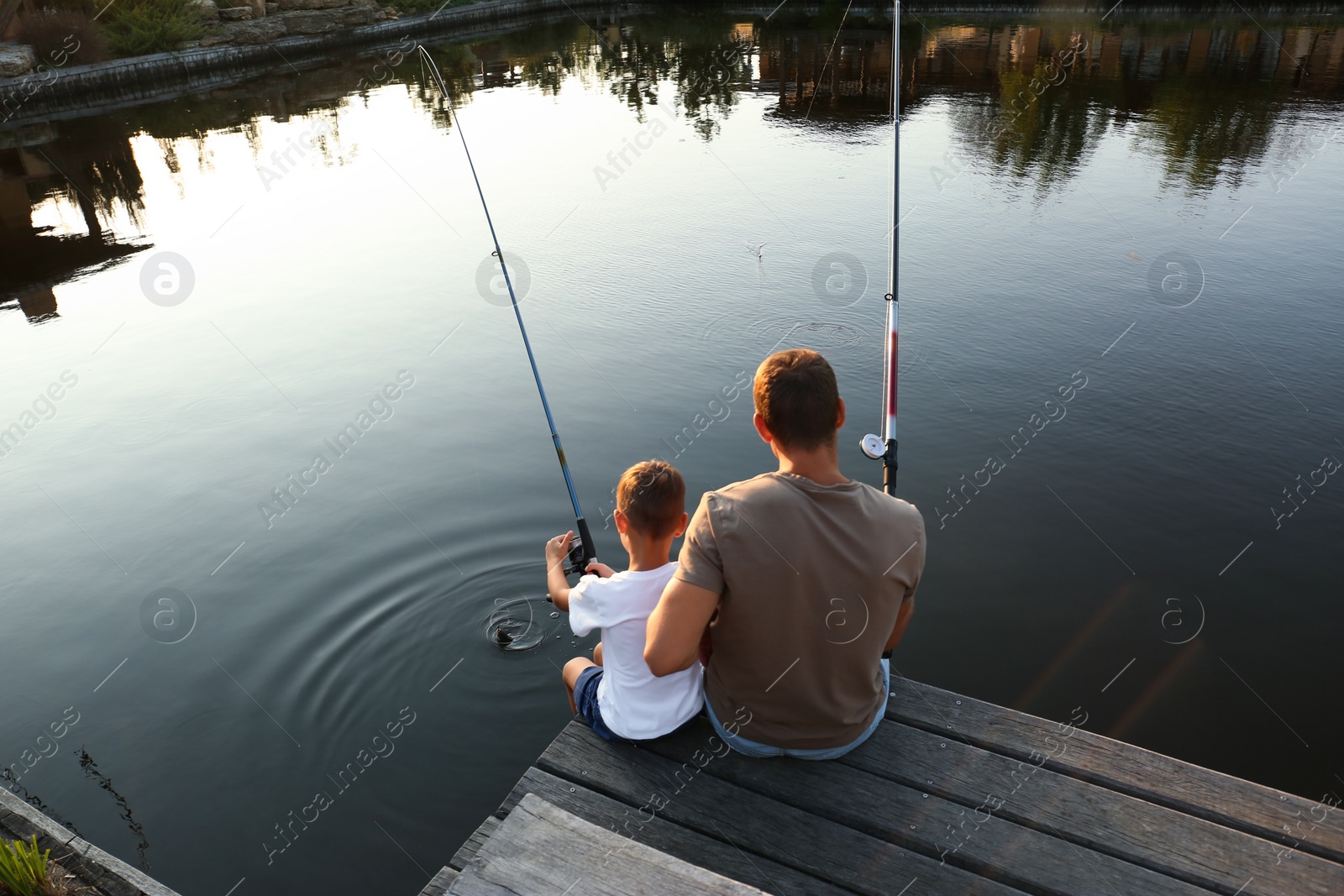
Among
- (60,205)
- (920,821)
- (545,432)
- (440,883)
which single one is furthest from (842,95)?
(440,883)

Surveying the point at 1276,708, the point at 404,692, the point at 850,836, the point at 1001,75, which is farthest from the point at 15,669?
the point at 1001,75

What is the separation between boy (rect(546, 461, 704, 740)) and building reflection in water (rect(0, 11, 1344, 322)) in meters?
7.93

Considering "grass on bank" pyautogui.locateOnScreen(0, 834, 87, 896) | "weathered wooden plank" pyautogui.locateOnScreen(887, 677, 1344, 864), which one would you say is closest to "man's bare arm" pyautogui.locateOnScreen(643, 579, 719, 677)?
"weathered wooden plank" pyautogui.locateOnScreen(887, 677, 1344, 864)

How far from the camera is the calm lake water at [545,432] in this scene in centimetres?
343

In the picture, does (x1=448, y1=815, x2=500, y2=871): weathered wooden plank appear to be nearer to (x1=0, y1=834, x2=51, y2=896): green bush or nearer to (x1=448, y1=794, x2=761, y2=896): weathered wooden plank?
(x1=448, y1=794, x2=761, y2=896): weathered wooden plank

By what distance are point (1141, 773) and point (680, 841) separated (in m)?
1.18

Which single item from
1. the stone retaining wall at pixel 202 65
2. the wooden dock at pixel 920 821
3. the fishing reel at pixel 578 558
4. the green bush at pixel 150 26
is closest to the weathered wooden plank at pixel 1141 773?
the wooden dock at pixel 920 821

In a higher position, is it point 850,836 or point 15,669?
point 850,836

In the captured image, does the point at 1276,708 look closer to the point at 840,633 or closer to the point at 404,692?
the point at 840,633

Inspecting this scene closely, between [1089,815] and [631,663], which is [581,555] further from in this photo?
[1089,815]

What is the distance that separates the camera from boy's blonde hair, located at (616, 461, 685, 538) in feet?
6.84

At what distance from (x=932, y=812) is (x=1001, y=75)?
17.9 meters

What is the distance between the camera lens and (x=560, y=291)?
7637 mm

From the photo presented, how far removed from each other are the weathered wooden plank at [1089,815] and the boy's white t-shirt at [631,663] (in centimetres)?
46
